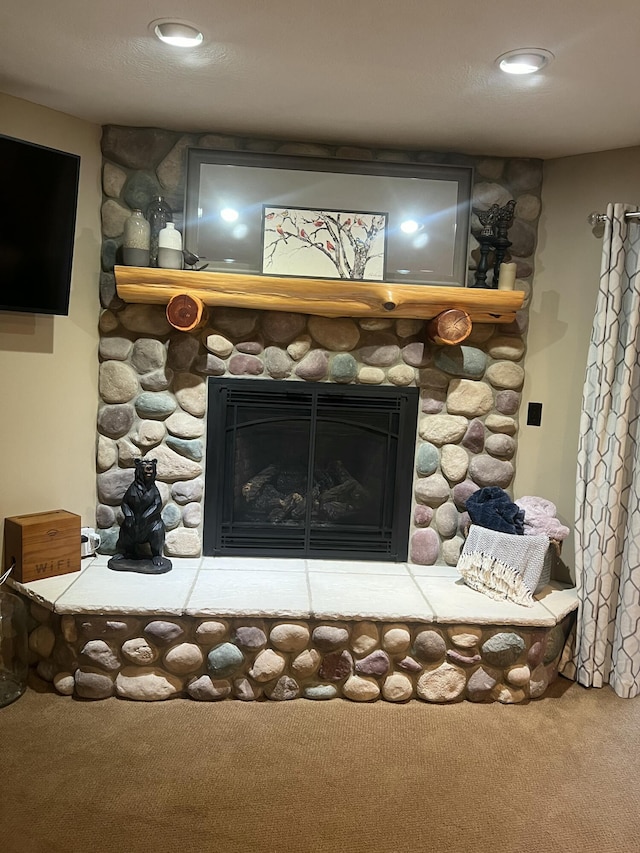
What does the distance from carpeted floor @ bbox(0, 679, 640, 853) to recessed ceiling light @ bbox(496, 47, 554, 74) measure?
2218 mm

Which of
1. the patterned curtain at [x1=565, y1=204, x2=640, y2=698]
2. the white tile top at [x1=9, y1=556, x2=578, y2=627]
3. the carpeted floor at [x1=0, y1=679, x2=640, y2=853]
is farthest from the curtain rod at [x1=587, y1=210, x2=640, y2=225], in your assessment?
the carpeted floor at [x1=0, y1=679, x2=640, y2=853]

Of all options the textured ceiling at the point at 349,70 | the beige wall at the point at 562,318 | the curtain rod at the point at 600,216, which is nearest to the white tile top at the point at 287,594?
the beige wall at the point at 562,318

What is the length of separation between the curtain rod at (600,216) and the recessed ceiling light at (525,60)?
72cm

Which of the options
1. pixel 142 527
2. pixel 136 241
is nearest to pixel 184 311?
pixel 136 241

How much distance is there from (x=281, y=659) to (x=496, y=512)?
1055 millimetres

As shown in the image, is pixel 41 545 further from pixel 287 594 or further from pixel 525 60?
pixel 525 60

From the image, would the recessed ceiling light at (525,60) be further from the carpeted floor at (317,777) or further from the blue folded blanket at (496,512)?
the carpeted floor at (317,777)

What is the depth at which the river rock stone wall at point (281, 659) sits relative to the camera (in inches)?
94.2

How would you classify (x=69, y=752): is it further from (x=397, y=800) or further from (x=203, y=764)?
(x=397, y=800)

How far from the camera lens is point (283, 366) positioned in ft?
9.55

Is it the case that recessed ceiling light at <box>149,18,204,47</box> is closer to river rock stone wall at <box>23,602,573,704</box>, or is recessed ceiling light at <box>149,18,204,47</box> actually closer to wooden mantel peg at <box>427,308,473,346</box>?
wooden mantel peg at <box>427,308,473,346</box>

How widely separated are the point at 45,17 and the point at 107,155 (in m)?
0.88

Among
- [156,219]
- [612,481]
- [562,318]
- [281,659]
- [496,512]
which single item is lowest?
[281,659]

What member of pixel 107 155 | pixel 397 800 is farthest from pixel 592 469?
pixel 107 155
